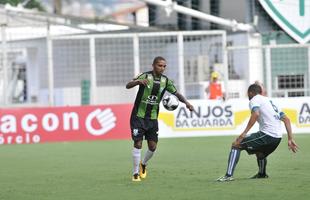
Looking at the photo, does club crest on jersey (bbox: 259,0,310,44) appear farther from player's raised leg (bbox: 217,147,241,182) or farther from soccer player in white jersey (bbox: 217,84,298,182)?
player's raised leg (bbox: 217,147,241,182)

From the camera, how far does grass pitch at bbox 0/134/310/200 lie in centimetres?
1209

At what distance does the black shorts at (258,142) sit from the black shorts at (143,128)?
1.75 m

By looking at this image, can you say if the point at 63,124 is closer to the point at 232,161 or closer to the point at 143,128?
the point at 143,128

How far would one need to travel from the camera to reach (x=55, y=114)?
26812mm

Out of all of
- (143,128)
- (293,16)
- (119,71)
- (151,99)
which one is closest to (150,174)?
(143,128)

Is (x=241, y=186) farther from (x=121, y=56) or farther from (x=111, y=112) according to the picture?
(x=121, y=56)

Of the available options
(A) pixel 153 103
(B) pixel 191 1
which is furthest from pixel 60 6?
(A) pixel 153 103

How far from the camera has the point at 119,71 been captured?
3039cm

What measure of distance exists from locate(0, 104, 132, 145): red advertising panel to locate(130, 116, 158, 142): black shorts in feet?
39.6

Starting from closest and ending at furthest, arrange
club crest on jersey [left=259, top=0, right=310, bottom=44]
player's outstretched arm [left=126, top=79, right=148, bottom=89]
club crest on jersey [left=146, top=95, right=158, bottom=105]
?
1. player's outstretched arm [left=126, top=79, right=148, bottom=89]
2. club crest on jersey [left=146, top=95, right=158, bottom=105]
3. club crest on jersey [left=259, top=0, right=310, bottom=44]

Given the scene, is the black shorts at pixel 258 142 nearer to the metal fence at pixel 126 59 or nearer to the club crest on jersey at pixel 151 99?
the club crest on jersey at pixel 151 99

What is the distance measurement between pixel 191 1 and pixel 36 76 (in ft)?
21.0

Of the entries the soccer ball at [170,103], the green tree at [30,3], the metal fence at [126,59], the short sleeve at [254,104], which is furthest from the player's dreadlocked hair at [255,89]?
the green tree at [30,3]

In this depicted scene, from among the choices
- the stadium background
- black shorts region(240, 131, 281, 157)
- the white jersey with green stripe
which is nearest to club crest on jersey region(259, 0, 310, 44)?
the stadium background
